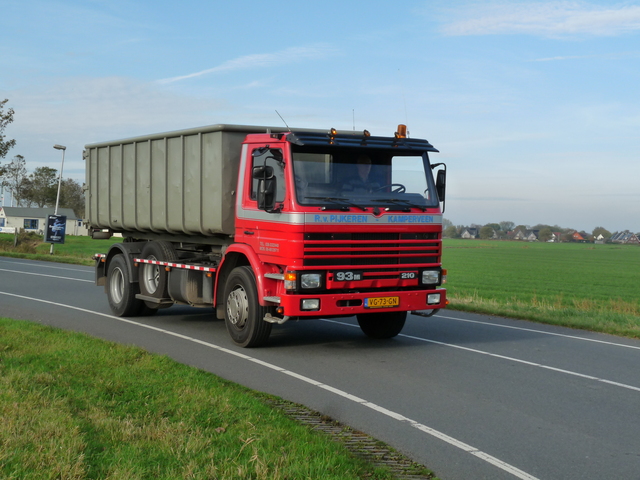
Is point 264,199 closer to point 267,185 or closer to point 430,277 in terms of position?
point 267,185

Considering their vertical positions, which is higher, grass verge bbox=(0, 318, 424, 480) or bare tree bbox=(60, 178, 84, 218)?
bare tree bbox=(60, 178, 84, 218)

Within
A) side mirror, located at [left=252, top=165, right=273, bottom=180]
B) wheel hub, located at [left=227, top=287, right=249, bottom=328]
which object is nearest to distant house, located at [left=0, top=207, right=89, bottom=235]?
wheel hub, located at [left=227, top=287, right=249, bottom=328]

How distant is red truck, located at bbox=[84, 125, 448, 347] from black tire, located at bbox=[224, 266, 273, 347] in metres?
0.02

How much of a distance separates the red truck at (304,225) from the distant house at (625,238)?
17069cm

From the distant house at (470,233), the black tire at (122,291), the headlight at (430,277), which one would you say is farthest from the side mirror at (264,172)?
the distant house at (470,233)

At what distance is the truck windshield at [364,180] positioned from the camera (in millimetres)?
9156

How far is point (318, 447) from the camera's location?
16.7 ft

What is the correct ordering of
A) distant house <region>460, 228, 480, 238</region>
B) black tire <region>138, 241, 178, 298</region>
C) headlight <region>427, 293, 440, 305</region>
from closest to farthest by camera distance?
headlight <region>427, 293, 440, 305</region> → black tire <region>138, 241, 178, 298</region> → distant house <region>460, 228, 480, 238</region>

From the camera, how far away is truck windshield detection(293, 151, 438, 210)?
916cm

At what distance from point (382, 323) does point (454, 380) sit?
10.1 feet

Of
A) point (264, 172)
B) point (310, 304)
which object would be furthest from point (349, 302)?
point (264, 172)

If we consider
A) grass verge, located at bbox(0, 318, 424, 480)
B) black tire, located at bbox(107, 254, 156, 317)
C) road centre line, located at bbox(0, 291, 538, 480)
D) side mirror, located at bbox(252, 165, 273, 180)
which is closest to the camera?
grass verge, located at bbox(0, 318, 424, 480)

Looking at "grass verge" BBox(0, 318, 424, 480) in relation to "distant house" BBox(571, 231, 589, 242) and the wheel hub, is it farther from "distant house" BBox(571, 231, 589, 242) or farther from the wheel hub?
"distant house" BBox(571, 231, 589, 242)

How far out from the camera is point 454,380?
7945 mm
